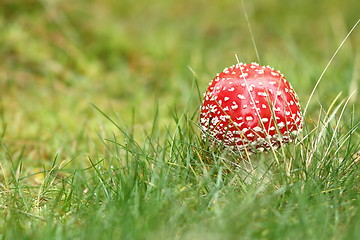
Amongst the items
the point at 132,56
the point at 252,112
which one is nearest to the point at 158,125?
the point at 252,112

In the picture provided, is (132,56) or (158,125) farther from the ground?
(132,56)

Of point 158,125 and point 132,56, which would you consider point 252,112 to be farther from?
point 132,56

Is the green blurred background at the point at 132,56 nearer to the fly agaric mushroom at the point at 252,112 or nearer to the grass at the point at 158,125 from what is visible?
the grass at the point at 158,125

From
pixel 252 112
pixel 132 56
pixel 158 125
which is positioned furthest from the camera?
pixel 132 56

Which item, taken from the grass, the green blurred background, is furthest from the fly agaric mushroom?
the green blurred background

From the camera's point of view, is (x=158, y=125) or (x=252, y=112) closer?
(x=252, y=112)

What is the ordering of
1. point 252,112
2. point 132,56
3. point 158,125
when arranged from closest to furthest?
point 252,112 → point 158,125 → point 132,56
